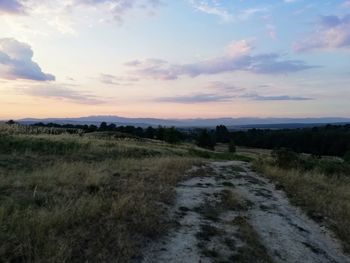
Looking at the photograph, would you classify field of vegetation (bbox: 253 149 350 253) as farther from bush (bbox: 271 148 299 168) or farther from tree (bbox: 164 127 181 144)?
tree (bbox: 164 127 181 144)

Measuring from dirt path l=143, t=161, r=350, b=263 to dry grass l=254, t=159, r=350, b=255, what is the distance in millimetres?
350

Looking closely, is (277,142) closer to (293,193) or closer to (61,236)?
(293,193)

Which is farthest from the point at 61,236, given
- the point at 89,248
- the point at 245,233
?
the point at 245,233

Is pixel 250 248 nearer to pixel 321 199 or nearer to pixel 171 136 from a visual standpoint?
pixel 321 199

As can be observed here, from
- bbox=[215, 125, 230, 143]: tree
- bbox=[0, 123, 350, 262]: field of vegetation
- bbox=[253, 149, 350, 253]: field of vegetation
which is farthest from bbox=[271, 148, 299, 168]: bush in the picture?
bbox=[215, 125, 230, 143]: tree

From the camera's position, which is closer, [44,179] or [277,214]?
[277,214]

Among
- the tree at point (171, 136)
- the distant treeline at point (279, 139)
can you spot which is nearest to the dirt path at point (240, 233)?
the tree at point (171, 136)

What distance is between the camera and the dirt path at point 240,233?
7117 mm

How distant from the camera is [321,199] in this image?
13.1m

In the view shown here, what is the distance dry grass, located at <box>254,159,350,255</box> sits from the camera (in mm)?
10283

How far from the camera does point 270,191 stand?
14.6m

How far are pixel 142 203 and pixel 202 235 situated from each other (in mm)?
1839

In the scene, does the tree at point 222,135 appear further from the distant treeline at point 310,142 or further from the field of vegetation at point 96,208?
the field of vegetation at point 96,208

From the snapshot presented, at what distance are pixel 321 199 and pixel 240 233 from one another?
5683 millimetres
